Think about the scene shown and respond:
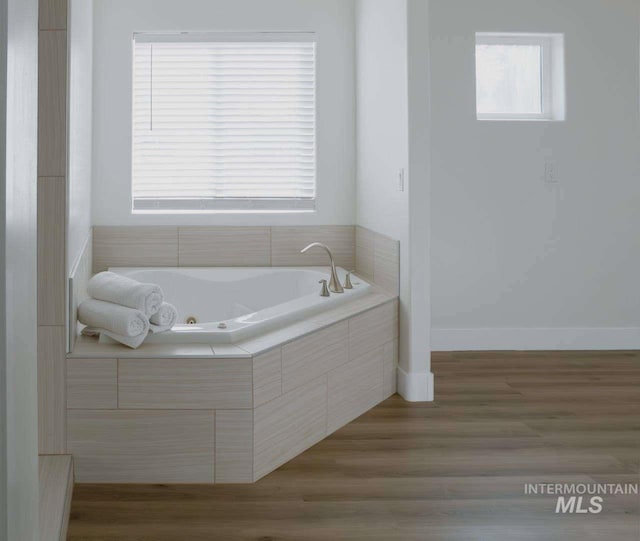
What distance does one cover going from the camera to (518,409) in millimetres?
3355

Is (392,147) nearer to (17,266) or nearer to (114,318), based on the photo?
(114,318)

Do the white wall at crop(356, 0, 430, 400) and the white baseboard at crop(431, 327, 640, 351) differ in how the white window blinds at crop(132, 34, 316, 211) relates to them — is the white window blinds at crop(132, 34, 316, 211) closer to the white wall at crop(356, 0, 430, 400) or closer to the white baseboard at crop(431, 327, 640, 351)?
the white wall at crop(356, 0, 430, 400)

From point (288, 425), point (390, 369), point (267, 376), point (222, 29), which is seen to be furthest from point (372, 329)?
point (222, 29)

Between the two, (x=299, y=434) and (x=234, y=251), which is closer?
(x=299, y=434)

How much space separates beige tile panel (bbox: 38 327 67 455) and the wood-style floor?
173 millimetres

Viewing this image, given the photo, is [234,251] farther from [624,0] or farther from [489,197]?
[624,0]

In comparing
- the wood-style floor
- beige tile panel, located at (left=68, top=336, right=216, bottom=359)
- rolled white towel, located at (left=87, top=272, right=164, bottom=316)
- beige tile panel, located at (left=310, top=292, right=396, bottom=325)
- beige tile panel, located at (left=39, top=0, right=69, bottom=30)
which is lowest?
the wood-style floor

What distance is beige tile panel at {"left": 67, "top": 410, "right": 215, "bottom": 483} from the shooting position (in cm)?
250

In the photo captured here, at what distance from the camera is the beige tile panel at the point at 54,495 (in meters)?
1.92

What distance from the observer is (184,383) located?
2.53m

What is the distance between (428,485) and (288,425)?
1.77 ft

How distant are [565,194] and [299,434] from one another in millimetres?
2498

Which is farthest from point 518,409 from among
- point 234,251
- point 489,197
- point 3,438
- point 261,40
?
point 3,438

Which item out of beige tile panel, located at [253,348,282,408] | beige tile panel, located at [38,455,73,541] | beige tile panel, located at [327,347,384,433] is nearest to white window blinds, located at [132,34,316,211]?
beige tile panel, located at [327,347,384,433]
